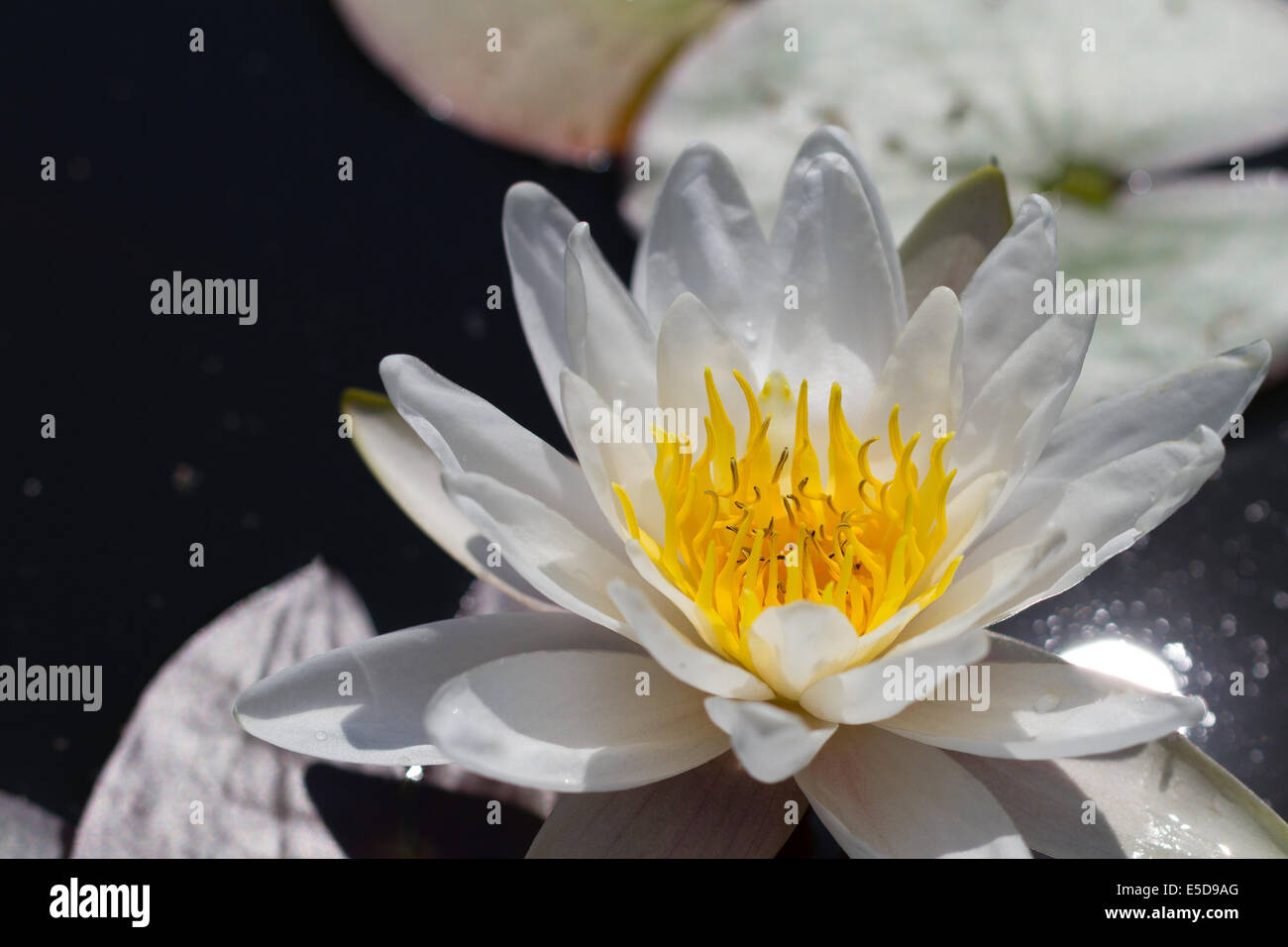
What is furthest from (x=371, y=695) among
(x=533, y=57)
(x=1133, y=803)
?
(x=533, y=57)

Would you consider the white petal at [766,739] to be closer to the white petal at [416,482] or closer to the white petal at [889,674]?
the white petal at [889,674]

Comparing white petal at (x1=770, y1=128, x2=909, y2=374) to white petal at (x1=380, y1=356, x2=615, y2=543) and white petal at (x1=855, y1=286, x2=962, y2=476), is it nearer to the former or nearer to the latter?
white petal at (x1=855, y1=286, x2=962, y2=476)

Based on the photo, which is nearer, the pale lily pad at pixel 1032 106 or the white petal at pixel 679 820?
the white petal at pixel 679 820

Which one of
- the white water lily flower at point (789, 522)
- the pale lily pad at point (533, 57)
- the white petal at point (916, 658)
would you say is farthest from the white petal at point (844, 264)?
the pale lily pad at point (533, 57)

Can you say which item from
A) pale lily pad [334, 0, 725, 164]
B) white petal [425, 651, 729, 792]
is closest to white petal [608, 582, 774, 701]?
white petal [425, 651, 729, 792]
